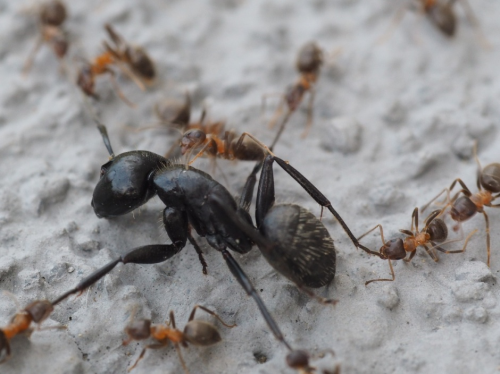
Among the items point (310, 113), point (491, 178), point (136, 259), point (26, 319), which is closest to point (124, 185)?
point (136, 259)

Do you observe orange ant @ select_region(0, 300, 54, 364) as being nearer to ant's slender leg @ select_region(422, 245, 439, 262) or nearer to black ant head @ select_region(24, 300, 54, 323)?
black ant head @ select_region(24, 300, 54, 323)

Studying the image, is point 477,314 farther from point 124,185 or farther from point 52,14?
point 52,14

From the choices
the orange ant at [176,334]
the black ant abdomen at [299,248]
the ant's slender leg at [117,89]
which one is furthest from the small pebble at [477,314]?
the ant's slender leg at [117,89]

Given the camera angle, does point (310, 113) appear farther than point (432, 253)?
Yes

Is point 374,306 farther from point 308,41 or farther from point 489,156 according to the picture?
point 308,41

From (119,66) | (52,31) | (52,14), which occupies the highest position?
(52,14)

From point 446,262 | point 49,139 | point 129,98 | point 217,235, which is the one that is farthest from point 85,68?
point 446,262
